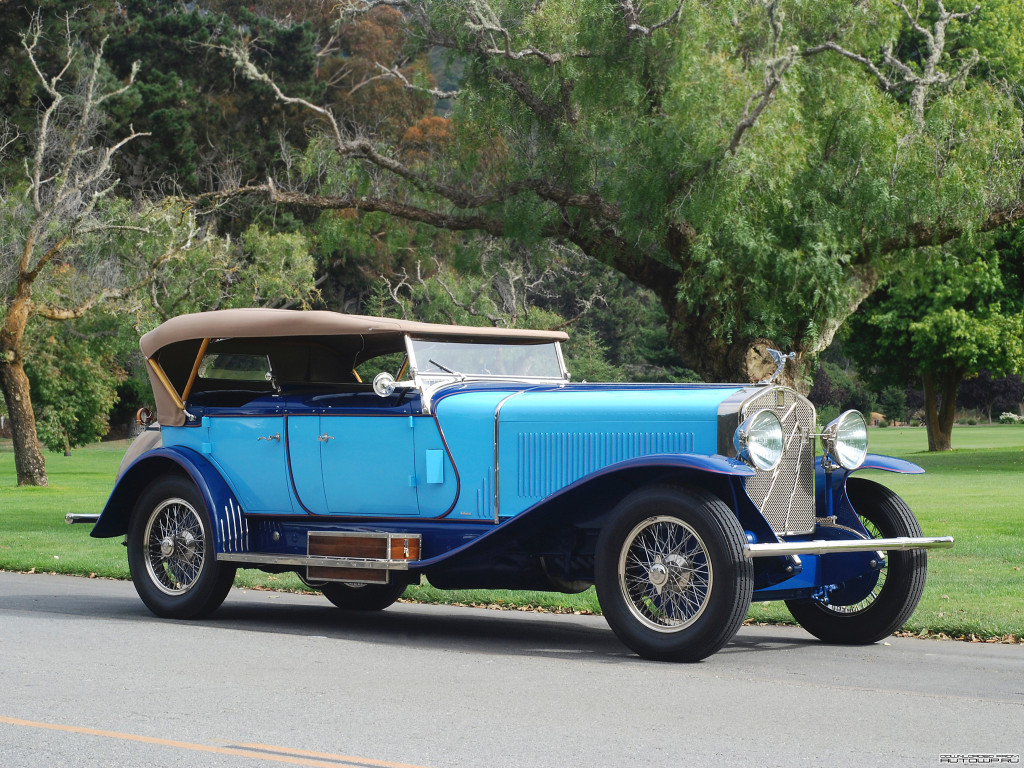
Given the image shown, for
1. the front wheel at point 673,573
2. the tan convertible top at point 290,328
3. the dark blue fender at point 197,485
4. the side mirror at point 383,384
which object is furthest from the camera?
the dark blue fender at point 197,485

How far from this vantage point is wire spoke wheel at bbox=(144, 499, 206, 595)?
30.9 ft

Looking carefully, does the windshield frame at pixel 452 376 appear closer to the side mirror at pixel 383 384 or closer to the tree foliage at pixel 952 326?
the side mirror at pixel 383 384

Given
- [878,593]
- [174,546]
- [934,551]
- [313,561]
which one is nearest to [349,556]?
[313,561]

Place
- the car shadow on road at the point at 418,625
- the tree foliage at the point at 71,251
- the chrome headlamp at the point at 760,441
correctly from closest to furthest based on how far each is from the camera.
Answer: the chrome headlamp at the point at 760,441
the car shadow on road at the point at 418,625
the tree foliage at the point at 71,251

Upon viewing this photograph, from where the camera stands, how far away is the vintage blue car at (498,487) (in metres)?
7.56

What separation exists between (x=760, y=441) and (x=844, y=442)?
2.91 feet

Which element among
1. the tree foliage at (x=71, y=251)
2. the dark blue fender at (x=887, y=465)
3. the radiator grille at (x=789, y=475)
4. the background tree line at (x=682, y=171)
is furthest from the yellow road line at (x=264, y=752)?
the tree foliage at (x=71, y=251)

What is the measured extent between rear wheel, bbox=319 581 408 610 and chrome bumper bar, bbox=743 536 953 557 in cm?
372

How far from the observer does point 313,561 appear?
887cm

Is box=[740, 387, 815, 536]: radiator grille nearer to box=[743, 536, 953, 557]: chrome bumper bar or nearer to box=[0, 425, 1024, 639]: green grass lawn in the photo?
box=[743, 536, 953, 557]: chrome bumper bar

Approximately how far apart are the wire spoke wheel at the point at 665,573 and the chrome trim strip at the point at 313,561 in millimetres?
1554

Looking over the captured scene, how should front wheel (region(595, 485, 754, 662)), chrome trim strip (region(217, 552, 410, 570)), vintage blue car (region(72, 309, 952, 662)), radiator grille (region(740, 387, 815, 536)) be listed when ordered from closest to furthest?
front wheel (region(595, 485, 754, 662)) → vintage blue car (region(72, 309, 952, 662)) → radiator grille (region(740, 387, 815, 536)) → chrome trim strip (region(217, 552, 410, 570))

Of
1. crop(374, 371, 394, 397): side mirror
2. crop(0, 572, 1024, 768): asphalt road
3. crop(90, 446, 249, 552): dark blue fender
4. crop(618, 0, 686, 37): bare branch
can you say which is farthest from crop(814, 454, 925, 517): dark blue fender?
crop(618, 0, 686, 37): bare branch

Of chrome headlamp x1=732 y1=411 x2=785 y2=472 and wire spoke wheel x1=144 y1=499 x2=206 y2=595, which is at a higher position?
chrome headlamp x1=732 y1=411 x2=785 y2=472
